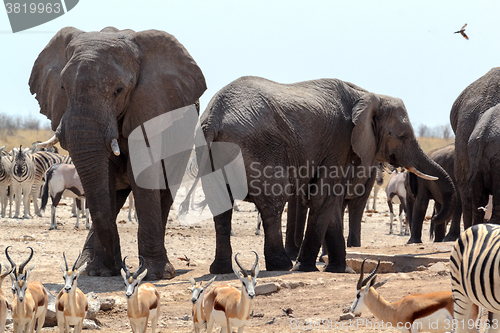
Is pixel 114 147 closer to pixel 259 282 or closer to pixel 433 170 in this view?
pixel 259 282

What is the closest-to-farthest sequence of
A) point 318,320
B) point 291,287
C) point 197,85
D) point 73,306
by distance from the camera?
point 73,306
point 318,320
point 291,287
point 197,85

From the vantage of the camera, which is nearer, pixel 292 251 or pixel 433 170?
pixel 433 170

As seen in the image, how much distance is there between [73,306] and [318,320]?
2.33 metres

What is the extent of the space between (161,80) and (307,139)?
2.31 meters

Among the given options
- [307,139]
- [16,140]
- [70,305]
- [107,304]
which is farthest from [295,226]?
[16,140]

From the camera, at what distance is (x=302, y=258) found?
9.82m

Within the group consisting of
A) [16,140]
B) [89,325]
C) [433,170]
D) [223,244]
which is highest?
[16,140]

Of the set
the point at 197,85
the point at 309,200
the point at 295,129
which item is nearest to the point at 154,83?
the point at 197,85

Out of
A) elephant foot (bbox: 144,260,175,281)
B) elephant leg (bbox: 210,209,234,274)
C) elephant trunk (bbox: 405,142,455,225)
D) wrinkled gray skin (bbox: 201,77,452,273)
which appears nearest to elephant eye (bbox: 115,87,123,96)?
wrinkled gray skin (bbox: 201,77,452,273)

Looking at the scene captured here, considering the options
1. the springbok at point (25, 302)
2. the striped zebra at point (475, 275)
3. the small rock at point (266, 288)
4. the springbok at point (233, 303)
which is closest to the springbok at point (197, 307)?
the springbok at point (233, 303)

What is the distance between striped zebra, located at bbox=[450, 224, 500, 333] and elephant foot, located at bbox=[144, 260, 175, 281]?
4900 millimetres

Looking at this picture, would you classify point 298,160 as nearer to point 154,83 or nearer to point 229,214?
point 229,214

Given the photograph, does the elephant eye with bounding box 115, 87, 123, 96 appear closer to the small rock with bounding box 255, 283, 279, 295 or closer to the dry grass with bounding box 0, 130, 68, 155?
the small rock with bounding box 255, 283, 279, 295

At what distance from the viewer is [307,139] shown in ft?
31.6
